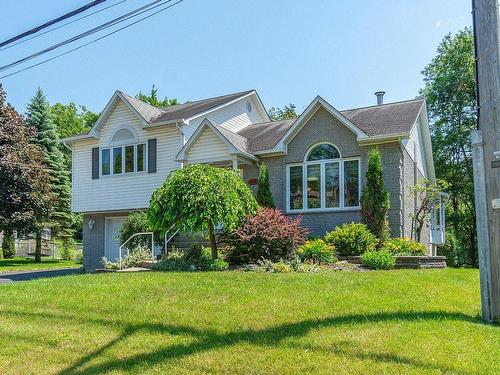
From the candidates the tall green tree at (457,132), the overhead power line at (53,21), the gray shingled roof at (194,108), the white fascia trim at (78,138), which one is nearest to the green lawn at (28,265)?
the white fascia trim at (78,138)

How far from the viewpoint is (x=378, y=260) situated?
459 inches

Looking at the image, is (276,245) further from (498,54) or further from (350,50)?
(498,54)

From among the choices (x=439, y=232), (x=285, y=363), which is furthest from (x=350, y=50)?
(x=439, y=232)

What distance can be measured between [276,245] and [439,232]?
377 inches

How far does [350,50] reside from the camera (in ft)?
37.9

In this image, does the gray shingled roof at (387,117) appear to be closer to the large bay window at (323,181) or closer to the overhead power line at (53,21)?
the large bay window at (323,181)

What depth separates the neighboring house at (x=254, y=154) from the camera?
604 inches

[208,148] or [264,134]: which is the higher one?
[264,134]

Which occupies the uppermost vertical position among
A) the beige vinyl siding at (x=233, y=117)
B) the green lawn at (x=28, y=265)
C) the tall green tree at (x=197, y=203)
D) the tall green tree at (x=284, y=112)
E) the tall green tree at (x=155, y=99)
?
the tall green tree at (x=155, y=99)

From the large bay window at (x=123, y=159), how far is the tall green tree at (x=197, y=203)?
744cm

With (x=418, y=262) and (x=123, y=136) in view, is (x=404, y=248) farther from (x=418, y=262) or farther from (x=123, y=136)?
(x=123, y=136)

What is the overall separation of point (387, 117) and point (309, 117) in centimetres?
266

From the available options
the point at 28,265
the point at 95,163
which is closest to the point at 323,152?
the point at 95,163

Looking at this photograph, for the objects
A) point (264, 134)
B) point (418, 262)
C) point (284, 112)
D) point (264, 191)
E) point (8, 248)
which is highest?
point (284, 112)
